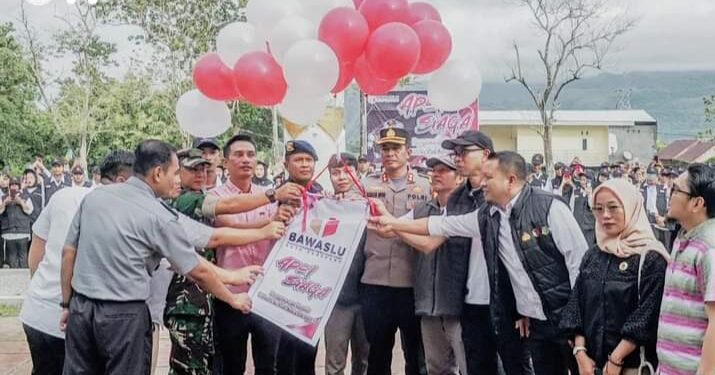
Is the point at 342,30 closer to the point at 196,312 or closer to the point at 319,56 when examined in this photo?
the point at 319,56

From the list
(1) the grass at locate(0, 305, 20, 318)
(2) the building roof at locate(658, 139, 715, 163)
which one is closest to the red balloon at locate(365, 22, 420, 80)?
(1) the grass at locate(0, 305, 20, 318)

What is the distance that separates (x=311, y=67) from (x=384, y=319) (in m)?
1.71

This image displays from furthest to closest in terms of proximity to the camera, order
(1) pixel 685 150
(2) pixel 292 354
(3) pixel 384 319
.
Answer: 1. (1) pixel 685 150
2. (3) pixel 384 319
3. (2) pixel 292 354

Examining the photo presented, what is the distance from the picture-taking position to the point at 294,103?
15.1 ft

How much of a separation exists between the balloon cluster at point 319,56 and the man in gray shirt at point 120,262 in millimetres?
987

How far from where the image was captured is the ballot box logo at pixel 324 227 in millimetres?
4520

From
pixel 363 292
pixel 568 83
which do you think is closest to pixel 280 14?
pixel 363 292

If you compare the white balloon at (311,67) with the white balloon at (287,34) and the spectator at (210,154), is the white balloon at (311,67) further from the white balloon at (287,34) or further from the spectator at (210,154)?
the spectator at (210,154)

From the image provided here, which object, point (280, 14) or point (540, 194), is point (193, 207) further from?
point (540, 194)

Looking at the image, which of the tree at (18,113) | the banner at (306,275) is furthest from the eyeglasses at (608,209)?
the tree at (18,113)

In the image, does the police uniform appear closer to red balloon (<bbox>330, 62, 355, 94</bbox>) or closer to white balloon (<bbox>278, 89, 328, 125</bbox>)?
white balloon (<bbox>278, 89, 328, 125</bbox>)

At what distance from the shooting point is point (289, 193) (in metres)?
4.40

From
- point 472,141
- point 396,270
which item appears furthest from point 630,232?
point 396,270

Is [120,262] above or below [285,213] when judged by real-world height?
below
